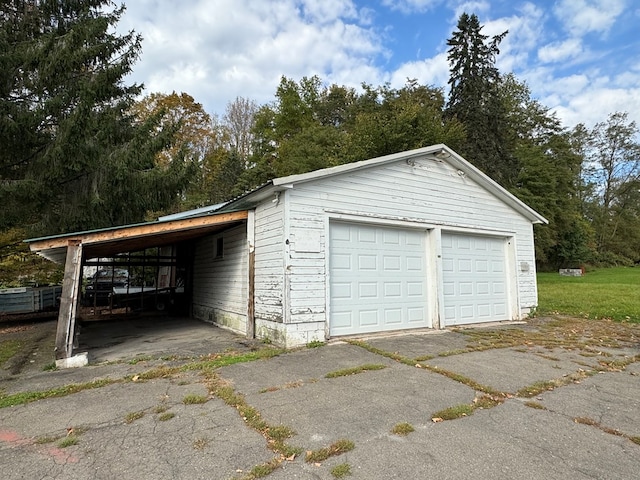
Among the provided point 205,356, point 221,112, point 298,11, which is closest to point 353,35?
point 298,11

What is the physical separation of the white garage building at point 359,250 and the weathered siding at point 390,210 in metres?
0.02

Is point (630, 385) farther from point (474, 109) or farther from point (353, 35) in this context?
point (474, 109)

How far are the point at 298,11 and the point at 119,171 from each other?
6765 mm

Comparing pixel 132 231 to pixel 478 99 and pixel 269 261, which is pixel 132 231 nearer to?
pixel 269 261

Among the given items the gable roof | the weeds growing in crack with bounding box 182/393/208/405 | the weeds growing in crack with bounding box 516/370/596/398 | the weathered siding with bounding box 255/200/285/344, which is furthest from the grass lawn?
the weeds growing in crack with bounding box 182/393/208/405

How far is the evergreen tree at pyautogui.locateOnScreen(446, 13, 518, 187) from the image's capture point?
2312 centimetres

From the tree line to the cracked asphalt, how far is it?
638 centimetres

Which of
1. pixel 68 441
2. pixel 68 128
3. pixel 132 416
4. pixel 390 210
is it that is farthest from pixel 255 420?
pixel 68 128

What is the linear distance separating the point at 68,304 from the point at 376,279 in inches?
210

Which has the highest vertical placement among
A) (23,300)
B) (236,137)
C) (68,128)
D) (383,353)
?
(236,137)

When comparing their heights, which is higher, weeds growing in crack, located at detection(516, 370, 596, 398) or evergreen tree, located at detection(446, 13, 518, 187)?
evergreen tree, located at detection(446, 13, 518, 187)

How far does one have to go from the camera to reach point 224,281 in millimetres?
9203

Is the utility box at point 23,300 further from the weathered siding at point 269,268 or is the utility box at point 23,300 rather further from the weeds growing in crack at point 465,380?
the weeds growing in crack at point 465,380

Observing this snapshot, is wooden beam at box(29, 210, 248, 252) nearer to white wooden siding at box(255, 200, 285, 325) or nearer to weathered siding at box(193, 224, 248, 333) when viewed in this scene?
white wooden siding at box(255, 200, 285, 325)
